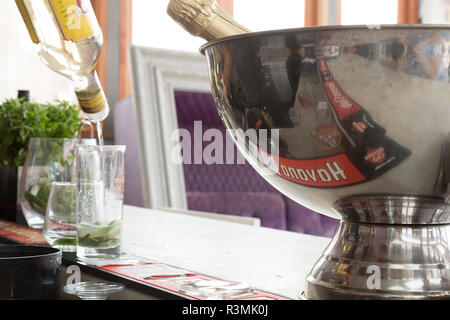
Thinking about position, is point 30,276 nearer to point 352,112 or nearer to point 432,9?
point 352,112

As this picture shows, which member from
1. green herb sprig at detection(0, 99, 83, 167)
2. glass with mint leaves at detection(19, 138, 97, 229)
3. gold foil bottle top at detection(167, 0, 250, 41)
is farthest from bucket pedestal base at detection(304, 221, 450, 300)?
green herb sprig at detection(0, 99, 83, 167)

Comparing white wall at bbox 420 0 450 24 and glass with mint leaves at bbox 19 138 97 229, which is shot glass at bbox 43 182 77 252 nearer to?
glass with mint leaves at bbox 19 138 97 229

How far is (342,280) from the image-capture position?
1.18 ft

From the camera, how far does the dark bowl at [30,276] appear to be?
368mm

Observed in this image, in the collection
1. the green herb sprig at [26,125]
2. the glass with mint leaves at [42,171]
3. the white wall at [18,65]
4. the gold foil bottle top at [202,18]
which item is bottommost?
the glass with mint leaves at [42,171]

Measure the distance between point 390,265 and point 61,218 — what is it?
400mm

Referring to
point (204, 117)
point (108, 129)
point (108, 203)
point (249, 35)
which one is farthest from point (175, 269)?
point (108, 129)

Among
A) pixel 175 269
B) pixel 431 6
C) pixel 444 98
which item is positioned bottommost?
pixel 175 269

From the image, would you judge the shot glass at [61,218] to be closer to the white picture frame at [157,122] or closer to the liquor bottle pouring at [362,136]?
the liquor bottle pouring at [362,136]

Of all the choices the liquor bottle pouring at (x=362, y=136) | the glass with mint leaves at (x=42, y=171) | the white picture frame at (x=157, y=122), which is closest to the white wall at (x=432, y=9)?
the white picture frame at (x=157, y=122)

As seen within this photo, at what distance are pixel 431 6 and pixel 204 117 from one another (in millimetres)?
2463

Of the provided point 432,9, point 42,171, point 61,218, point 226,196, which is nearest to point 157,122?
point 226,196

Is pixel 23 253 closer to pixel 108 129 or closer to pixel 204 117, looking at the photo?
pixel 204 117

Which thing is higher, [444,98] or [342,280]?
[444,98]
